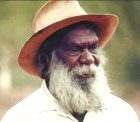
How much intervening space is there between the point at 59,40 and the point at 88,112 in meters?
0.55

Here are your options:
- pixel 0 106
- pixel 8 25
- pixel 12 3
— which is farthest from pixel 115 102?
pixel 8 25

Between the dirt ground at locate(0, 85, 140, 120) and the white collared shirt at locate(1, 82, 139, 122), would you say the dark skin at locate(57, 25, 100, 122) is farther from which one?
the dirt ground at locate(0, 85, 140, 120)

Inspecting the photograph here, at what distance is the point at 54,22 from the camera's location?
5.71 m

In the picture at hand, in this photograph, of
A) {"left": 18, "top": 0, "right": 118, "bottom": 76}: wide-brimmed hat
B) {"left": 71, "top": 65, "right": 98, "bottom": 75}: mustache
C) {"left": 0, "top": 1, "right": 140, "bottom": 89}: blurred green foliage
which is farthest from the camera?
{"left": 0, "top": 1, "right": 140, "bottom": 89}: blurred green foliage

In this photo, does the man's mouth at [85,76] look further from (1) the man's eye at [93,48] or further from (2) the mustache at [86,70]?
(1) the man's eye at [93,48]

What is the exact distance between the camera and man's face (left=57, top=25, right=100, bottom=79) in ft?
18.6

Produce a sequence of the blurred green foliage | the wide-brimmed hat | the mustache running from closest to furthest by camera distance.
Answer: the mustache < the wide-brimmed hat < the blurred green foliage

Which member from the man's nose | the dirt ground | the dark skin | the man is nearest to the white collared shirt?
the man

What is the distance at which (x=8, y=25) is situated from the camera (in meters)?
25.6

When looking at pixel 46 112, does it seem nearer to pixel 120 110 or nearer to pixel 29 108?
pixel 29 108

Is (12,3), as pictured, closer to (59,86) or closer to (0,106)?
(0,106)

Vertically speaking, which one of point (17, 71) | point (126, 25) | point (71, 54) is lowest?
point (17, 71)

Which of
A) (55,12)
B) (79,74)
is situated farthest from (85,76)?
(55,12)

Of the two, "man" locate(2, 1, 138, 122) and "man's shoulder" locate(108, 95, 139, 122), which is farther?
"man's shoulder" locate(108, 95, 139, 122)
